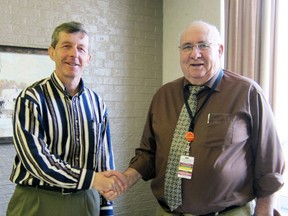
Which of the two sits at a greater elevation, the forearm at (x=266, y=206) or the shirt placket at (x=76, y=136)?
the shirt placket at (x=76, y=136)

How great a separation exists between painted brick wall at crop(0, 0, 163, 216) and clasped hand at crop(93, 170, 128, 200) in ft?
5.47

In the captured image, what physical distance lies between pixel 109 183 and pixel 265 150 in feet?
2.80

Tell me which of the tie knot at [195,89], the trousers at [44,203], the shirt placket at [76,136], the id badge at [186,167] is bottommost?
the trousers at [44,203]

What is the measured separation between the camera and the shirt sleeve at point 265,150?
1.65 m

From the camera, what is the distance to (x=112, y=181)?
74.7 inches

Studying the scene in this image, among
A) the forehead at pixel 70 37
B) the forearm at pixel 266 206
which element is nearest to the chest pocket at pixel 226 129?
the forearm at pixel 266 206

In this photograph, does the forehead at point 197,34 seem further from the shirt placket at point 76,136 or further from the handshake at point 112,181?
the handshake at point 112,181

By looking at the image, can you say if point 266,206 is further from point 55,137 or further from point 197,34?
point 55,137

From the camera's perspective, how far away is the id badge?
5.44 ft

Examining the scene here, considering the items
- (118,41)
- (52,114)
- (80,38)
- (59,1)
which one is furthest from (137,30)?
(52,114)

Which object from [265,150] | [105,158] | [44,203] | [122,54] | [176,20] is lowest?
[44,203]

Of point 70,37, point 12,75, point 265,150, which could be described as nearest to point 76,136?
point 70,37

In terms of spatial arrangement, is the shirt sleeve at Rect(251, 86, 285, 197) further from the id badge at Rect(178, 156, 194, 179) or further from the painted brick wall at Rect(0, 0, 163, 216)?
the painted brick wall at Rect(0, 0, 163, 216)

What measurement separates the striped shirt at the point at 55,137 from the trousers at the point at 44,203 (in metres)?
0.05
